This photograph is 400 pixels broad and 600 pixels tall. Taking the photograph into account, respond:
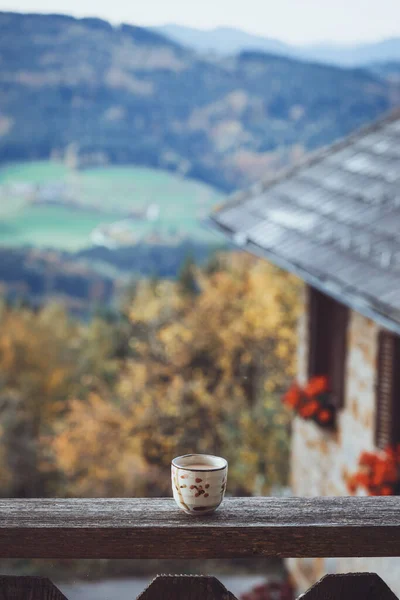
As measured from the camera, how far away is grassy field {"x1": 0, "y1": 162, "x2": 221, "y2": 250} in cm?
3862

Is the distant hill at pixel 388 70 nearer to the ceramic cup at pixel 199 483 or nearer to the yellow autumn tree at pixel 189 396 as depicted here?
the yellow autumn tree at pixel 189 396

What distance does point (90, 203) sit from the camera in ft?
137

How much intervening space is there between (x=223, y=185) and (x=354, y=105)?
645cm

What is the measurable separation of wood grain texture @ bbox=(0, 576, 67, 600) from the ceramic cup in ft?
0.52

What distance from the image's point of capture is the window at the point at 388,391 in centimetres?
489

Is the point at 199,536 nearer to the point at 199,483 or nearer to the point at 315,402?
the point at 199,483

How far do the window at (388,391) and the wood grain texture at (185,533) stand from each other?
4.06 metres

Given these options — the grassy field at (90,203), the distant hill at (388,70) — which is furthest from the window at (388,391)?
the distant hill at (388,70)

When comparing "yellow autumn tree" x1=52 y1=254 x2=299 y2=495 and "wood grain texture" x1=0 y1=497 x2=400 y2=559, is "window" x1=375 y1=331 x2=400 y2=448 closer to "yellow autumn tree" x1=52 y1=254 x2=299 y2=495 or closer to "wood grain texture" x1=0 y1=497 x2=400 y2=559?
"wood grain texture" x1=0 y1=497 x2=400 y2=559

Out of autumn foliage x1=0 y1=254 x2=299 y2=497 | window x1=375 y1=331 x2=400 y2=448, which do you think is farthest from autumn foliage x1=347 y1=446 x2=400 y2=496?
autumn foliage x1=0 y1=254 x2=299 y2=497

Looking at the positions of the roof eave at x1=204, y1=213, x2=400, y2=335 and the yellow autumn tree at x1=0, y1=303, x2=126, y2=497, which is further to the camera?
the yellow autumn tree at x1=0, y1=303, x2=126, y2=497

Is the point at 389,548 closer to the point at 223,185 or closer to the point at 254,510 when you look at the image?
the point at 254,510

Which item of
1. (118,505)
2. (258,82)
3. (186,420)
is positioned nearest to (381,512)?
(118,505)

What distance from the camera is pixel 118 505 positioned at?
36.6 inches
